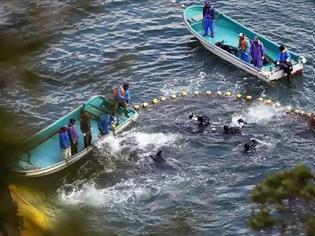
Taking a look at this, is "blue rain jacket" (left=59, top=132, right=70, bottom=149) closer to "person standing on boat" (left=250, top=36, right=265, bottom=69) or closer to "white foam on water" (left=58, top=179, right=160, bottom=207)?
"white foam on water" (left=58, top=179, right=160, bottom=207)

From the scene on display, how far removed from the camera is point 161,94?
25.7 m

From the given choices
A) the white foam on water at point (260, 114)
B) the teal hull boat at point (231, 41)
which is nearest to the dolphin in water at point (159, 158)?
the white foam on water at point (260, 114)

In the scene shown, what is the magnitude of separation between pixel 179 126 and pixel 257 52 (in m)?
5.53

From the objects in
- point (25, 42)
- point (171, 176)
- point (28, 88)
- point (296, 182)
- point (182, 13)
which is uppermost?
point (25, 42)

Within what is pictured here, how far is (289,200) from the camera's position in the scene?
5.30 metres

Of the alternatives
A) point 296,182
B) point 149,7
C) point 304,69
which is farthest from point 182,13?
point 296,182

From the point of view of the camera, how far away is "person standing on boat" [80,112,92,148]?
20719 mm

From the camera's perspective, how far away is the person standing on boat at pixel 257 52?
25.6 m

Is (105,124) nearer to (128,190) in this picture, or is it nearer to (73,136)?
(73,136)

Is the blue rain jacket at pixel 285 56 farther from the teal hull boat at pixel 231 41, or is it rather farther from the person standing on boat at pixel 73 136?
the person standing on boat at pixel 73 136

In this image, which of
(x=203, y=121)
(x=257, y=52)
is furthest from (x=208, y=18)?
(x=203, y=121)

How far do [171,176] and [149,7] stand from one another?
15208mm

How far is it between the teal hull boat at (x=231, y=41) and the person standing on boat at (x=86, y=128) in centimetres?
873

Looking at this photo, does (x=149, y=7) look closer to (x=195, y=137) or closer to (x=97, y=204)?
(x=195, y=137)
